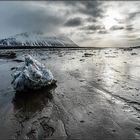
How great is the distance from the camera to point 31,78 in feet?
35.4

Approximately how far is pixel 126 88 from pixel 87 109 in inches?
163

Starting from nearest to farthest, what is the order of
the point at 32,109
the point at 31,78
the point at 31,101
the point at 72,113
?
the point at 72,113 → the point at 32,109 → the point at 31,101 → the point at 31,78

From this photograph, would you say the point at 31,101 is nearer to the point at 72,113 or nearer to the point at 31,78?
the point at 31,78

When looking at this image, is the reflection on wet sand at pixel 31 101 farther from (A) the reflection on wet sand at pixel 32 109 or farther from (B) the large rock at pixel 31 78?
→ (B) the large rock at pixel 31 78

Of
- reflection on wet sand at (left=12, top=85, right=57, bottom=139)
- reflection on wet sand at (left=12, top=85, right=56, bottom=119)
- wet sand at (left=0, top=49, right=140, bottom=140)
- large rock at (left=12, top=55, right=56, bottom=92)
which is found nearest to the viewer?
wet sand at (left=0, top=49, right=140, bottom=140)

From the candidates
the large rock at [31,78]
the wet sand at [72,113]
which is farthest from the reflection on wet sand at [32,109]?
the large rock at [31,78]

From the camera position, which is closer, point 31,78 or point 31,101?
point 31,101

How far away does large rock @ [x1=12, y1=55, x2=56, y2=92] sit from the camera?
10492 millimetres

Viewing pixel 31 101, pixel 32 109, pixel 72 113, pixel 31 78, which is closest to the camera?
pixel 72 113

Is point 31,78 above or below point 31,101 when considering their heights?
above

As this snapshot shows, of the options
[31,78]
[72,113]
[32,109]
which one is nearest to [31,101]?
[32,109]

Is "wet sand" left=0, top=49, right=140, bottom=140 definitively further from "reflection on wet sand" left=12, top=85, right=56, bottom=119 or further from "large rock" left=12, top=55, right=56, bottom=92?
"large rock" left=12, top=55, right=56, bottom=92

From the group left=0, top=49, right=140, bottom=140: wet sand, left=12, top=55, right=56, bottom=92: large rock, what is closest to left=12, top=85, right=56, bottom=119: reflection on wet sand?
left=0, top=49, right=140, bottom=140: wet sand

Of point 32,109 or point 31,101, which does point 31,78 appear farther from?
point 32,109
